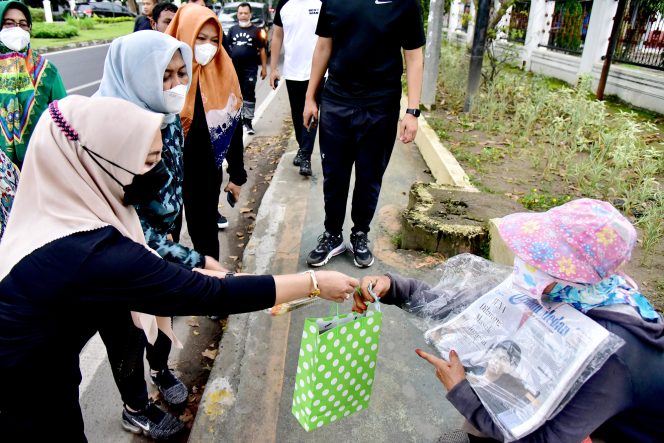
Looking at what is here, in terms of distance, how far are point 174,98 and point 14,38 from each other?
1919 mm

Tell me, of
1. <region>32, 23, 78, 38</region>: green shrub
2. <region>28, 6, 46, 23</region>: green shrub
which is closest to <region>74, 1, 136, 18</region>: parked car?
<region>28, 6, 46, 23</region>: green shrub

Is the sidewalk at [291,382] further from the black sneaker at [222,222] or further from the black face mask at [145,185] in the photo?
the black face mask at [145,185]

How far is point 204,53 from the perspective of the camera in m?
2.60

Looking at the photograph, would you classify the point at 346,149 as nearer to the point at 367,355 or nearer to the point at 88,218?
the point at 367,355

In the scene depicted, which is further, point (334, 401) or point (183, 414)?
point (183, 414)

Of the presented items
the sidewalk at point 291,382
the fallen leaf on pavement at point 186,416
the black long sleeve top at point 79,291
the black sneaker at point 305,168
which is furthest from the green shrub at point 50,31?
the black long sleeve top at point 79,291

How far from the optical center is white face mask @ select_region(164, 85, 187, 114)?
2.06 m

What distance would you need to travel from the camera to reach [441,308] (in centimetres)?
192

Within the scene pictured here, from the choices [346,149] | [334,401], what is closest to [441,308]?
[334,401]

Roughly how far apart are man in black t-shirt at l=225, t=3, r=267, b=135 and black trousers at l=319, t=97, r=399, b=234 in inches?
157

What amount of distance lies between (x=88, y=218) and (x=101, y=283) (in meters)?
0.19

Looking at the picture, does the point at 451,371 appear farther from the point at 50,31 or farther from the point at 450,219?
the point at 50,31

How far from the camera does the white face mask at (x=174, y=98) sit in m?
2.06

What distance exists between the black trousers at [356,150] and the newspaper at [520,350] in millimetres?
1736
